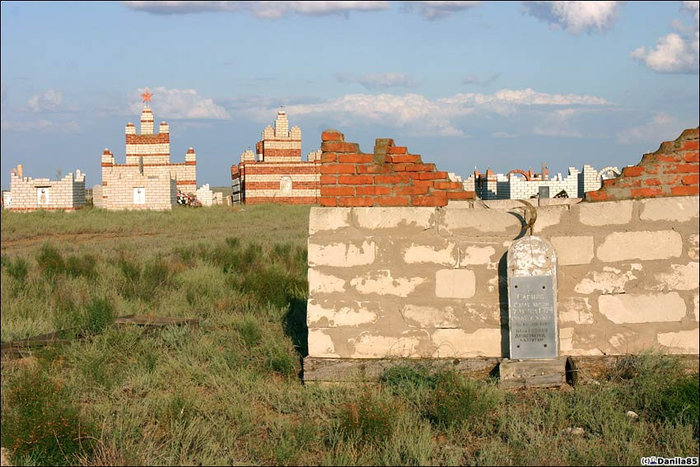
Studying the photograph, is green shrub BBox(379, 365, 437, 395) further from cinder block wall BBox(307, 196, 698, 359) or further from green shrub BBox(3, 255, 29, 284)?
green shrub BBox(3, 255, 29, 284)

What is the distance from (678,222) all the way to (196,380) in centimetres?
419

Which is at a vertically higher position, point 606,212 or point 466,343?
point 606,212

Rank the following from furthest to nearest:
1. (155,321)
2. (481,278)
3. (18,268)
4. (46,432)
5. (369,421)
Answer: (18,268) < (155,321) < (481,278) < (369,421) < (46,432)

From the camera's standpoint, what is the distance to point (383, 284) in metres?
6.45

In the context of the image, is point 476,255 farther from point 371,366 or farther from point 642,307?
point 642,307

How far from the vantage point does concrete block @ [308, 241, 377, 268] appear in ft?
21.2

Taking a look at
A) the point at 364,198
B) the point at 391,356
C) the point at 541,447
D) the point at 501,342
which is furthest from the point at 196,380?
the point at 541,447

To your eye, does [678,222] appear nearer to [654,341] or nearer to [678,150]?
[678,150]

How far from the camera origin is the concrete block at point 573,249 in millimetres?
6254

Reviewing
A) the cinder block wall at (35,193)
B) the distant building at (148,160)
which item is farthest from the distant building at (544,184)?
the cinder block wall at (35,193)

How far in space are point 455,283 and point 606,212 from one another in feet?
4.44

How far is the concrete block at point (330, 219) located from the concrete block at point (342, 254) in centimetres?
15

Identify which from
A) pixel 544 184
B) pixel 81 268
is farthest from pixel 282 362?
pixel 544 184

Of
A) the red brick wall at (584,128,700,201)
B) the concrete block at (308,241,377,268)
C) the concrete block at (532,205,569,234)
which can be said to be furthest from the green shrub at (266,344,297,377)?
the red brick wall at (584,128,700,201)
